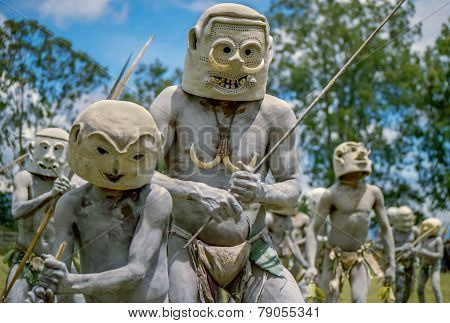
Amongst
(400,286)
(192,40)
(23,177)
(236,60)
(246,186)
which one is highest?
(192,40)

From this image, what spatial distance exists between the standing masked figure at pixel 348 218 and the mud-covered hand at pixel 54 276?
593cm

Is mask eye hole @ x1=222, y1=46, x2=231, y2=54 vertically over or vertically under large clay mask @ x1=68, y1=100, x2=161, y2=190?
over

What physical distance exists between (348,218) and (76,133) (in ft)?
19.8

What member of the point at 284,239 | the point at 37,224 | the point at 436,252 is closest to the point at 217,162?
the point at 37,224

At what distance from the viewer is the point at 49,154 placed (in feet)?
29.4

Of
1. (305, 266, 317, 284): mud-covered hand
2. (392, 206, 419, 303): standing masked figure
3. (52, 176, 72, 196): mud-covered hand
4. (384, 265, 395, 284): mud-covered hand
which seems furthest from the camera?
(392, 206, 419, 303): standing masked figure

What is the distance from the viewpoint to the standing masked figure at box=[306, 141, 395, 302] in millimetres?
10312

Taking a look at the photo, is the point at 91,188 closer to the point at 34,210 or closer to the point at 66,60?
the point at 34,210

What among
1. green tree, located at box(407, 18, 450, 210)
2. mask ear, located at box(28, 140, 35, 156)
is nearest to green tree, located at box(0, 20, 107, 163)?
mask ear, located at box(28, 140, 35, 156)

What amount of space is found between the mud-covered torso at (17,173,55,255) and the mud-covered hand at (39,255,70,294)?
13.6 feet

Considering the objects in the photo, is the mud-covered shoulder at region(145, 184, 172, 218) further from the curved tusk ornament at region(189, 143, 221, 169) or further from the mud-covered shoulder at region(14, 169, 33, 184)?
the mud-covered shoulder at region(14, 169, 33, 184)

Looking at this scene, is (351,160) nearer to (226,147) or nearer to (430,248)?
(226,147)

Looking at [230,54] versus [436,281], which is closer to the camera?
[230,54]

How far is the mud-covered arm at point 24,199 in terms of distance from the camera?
8.18 m
